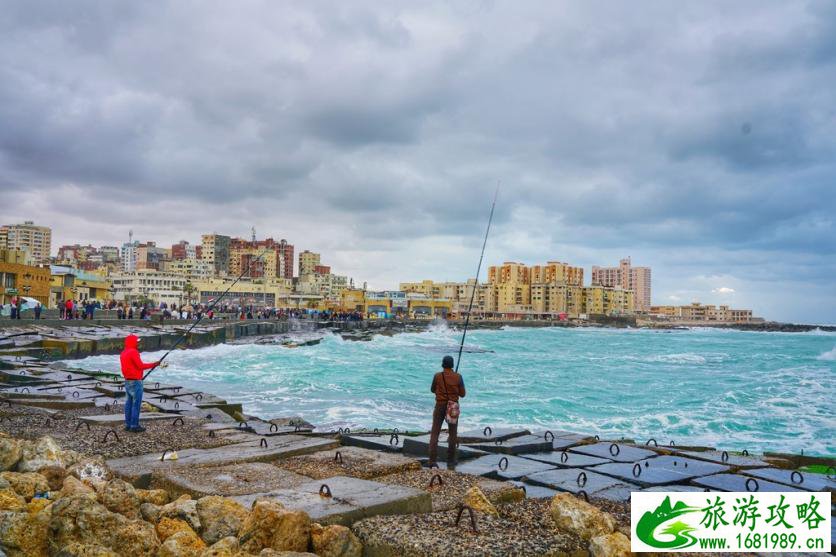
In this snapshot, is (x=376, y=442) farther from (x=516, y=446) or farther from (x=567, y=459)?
(x=567, y=459)

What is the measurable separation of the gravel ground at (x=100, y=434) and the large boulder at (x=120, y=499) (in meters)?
1.80

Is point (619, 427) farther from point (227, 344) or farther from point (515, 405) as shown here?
point (227, 344)

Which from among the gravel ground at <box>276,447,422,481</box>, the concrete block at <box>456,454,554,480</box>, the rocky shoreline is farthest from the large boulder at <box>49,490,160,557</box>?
the concrete block at <box>456,454,554,480</box>

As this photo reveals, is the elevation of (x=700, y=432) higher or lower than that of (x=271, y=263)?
→ lower

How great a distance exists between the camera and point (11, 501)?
12.8ft

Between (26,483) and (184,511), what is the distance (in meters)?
1.32

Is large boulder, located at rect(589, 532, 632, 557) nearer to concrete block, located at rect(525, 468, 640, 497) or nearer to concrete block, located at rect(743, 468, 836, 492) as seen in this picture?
concrete block, located at rect(525, 468, 640, 497)

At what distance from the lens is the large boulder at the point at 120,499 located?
155 inches

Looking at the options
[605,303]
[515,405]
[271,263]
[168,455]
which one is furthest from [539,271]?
[168,455]

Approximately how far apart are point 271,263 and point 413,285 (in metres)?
39.6

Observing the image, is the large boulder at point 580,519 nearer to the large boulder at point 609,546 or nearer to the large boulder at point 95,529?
the large boulder at point 609,546

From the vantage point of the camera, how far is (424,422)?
40.9 ft

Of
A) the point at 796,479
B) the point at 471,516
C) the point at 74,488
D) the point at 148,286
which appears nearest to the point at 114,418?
the point at 74,488

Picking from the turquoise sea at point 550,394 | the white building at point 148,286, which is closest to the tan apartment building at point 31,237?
the white building at point 148,286
